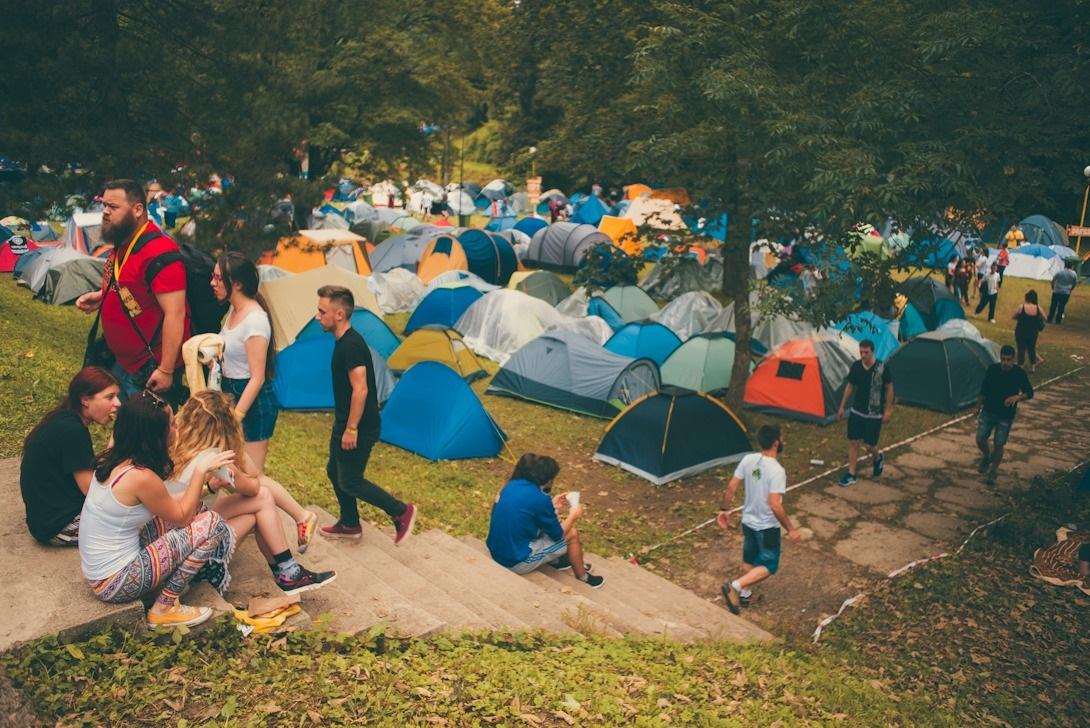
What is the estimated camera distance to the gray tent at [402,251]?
25.4 metres

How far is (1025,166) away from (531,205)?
4380cm

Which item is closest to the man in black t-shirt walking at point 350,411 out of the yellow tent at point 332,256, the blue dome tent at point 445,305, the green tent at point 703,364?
the green tent at point 703,364

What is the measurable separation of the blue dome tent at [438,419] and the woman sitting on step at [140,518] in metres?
7.14

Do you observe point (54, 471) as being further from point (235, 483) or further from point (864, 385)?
point (864, 385)

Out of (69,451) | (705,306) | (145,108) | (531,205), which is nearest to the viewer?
(69,451)

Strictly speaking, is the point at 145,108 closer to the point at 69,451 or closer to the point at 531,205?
the point at 69,451

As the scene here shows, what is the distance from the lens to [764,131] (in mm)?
10711

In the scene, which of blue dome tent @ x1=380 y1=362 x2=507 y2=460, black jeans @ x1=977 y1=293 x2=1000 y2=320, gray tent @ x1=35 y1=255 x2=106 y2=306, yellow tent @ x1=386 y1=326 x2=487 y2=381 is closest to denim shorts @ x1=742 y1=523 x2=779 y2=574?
blue dome tent @ x1=380 y1=362 x2=507 y2=460

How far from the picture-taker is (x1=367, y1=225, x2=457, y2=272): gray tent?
2538 centimetres

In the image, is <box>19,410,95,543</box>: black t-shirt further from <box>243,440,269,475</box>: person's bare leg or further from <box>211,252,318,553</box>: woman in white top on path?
<box>243,440,269,475</box>: person's bare leg

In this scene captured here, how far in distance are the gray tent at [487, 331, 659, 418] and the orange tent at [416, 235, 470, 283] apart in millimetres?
9783

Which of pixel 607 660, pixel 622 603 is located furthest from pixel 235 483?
pixel 622 603

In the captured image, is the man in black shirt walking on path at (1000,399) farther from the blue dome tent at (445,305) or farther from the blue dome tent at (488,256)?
the blue dome tent at (488,256)

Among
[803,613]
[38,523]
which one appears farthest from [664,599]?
[38,523]
